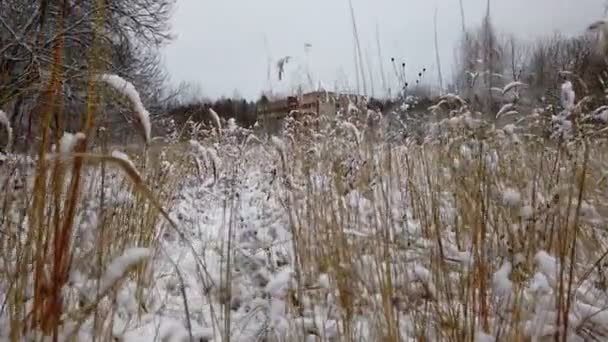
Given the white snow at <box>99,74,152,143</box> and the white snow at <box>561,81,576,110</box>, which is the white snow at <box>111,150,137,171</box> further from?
the white snow at <box>561,81,576,110</box>

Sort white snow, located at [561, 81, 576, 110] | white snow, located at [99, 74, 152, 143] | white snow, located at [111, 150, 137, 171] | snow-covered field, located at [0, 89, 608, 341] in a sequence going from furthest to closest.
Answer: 1. white snow, located at [561, 81, 576, 110]
2. snow-covered field, located at [0, 89, 608, 341]
3. white snow, located at [99, 74, 152, 143]
4. white snow, located at [111, 150, 137, 171]

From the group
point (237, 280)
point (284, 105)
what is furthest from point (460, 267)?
point (284, 105)

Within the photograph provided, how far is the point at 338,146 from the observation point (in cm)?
376

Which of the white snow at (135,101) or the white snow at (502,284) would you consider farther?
the white snow at (502,284)

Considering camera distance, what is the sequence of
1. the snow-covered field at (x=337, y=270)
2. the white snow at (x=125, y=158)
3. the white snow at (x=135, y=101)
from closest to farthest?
the white snow at (x=125, y=158) < the white snow at (x=135, y=101) < the snow-covered field at (x=337, y=270)

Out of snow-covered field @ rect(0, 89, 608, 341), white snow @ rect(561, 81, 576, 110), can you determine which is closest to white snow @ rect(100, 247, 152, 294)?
snow-covered field @ rect(0, 89, 608, 341)

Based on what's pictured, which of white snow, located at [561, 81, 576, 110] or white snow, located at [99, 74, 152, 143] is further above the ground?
white snow, located at [561, 81, 576, 110]

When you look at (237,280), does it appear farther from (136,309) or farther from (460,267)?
(460,267)

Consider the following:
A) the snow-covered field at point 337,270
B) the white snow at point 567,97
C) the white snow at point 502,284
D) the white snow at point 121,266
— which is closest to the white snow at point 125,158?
the snow-covered field at point 337,270

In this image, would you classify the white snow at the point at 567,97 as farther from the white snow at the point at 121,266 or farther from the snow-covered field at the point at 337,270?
the white snow at the point at 121,266

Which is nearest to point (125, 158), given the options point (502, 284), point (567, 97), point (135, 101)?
point (135, 101)

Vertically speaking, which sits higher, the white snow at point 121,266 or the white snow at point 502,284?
the white snow at point 121,266

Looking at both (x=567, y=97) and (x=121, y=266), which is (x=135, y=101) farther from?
(x=567, y=97)

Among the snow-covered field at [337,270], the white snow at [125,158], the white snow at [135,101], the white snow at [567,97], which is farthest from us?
the white snow at [567,97]
